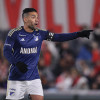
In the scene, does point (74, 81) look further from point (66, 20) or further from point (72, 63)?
point (66, 20)

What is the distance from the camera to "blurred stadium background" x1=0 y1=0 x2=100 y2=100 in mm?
9594

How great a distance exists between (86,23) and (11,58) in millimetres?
6263

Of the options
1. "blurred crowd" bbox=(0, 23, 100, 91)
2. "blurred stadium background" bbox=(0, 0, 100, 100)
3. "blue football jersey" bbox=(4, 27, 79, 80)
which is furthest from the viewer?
"blurred crowd" bbox=(0, 23, 100, 91)

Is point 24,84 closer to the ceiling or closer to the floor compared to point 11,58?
closer to the floor

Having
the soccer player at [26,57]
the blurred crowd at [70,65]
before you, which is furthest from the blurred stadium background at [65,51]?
the soccer player at [26,57]

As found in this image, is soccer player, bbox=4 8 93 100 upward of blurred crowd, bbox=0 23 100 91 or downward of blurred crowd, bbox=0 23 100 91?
upward

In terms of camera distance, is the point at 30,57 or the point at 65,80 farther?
the point at 65,80

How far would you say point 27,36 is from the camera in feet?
20.5

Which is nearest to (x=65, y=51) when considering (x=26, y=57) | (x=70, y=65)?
(x=70, y=65)

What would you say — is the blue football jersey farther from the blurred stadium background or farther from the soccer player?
the blurred stadium background

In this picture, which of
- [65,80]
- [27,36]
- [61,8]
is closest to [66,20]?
[61,8]

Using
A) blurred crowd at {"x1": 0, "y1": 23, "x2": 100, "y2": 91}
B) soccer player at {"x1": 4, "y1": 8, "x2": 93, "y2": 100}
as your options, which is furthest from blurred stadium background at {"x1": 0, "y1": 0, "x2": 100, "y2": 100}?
soccer player at {"x1": 4, "y1": 8, "x2": 93, "y2": 100}

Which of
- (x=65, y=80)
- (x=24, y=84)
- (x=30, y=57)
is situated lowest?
(x=65, y=80)

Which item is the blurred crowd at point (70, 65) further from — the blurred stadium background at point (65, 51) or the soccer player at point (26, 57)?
the soccer player at point (26, 57)
